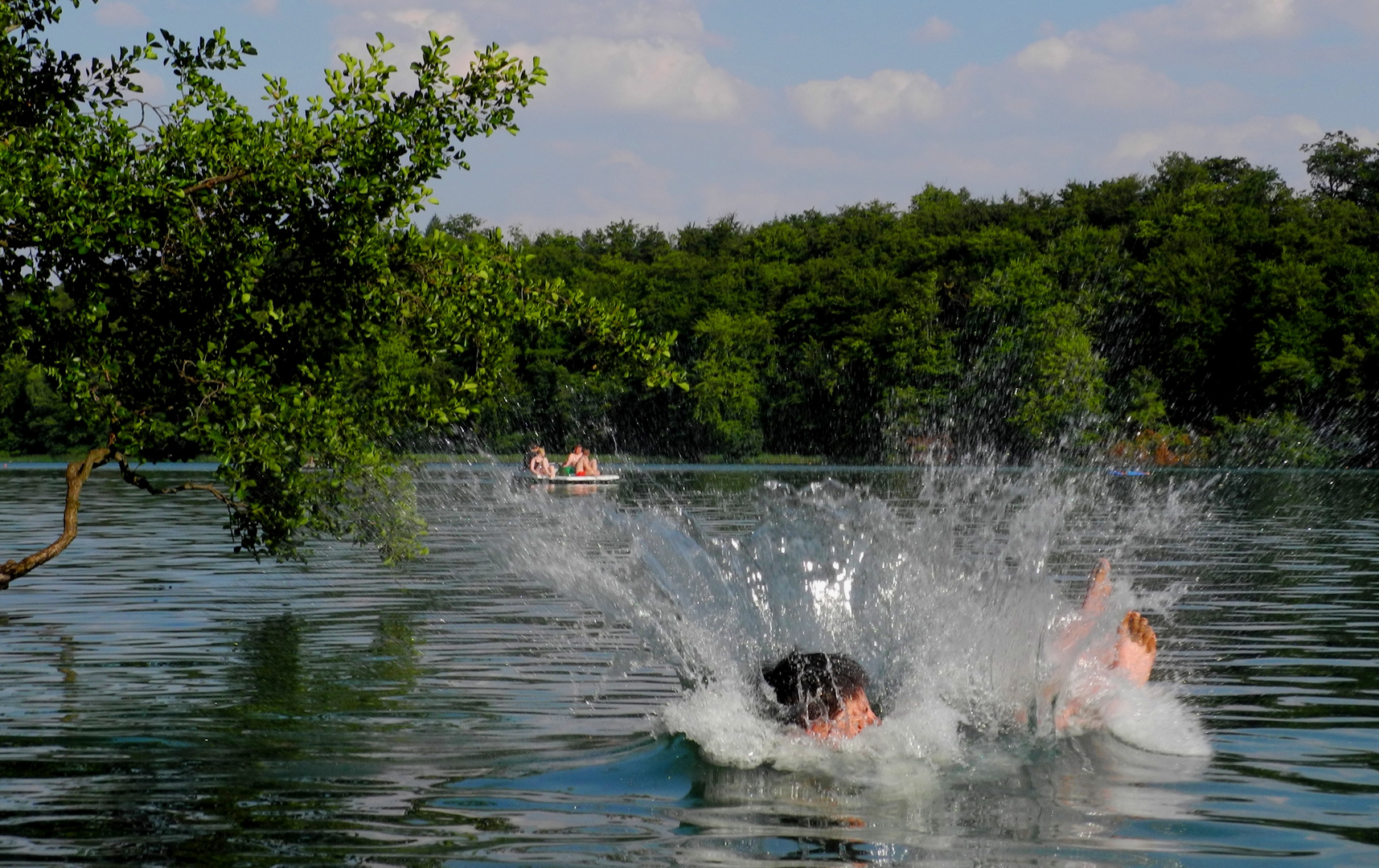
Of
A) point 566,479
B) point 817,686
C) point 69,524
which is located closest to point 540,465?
point 566,479

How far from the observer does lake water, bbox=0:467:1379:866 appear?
28.0 feet

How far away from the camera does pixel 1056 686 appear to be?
1135cm

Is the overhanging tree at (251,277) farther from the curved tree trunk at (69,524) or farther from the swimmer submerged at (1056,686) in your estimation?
the swimmer submerged at (1056,686)

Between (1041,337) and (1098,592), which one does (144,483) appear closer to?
(1098,592)

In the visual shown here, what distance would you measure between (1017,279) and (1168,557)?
7576cm

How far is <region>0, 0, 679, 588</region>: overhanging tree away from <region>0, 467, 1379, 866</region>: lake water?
80.1 inches

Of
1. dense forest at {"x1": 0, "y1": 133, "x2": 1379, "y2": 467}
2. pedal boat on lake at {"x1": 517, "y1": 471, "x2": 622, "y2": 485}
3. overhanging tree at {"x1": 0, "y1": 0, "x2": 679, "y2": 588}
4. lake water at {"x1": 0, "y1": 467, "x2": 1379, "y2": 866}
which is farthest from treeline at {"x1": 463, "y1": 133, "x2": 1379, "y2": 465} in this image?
overhanging tree at {"x1": 0, "y1": 0, "x2": 679, "y2": 588}

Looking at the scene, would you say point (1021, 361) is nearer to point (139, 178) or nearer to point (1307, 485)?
point (1307, 485)

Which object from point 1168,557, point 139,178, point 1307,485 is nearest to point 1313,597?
point 1168,557

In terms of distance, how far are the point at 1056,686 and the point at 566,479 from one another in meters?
46.9

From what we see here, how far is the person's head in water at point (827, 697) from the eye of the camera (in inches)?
408

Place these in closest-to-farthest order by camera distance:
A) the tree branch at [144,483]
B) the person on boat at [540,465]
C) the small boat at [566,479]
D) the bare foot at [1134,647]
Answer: the bare foot at [1134,647]
the tree branch at [144,483]
the small boat at [566,479]
the person on boat at [540,465]

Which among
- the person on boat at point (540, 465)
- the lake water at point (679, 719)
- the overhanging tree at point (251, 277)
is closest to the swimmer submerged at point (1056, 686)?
the lake water at point (679, 719)

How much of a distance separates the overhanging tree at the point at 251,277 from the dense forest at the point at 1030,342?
69.0 metres
